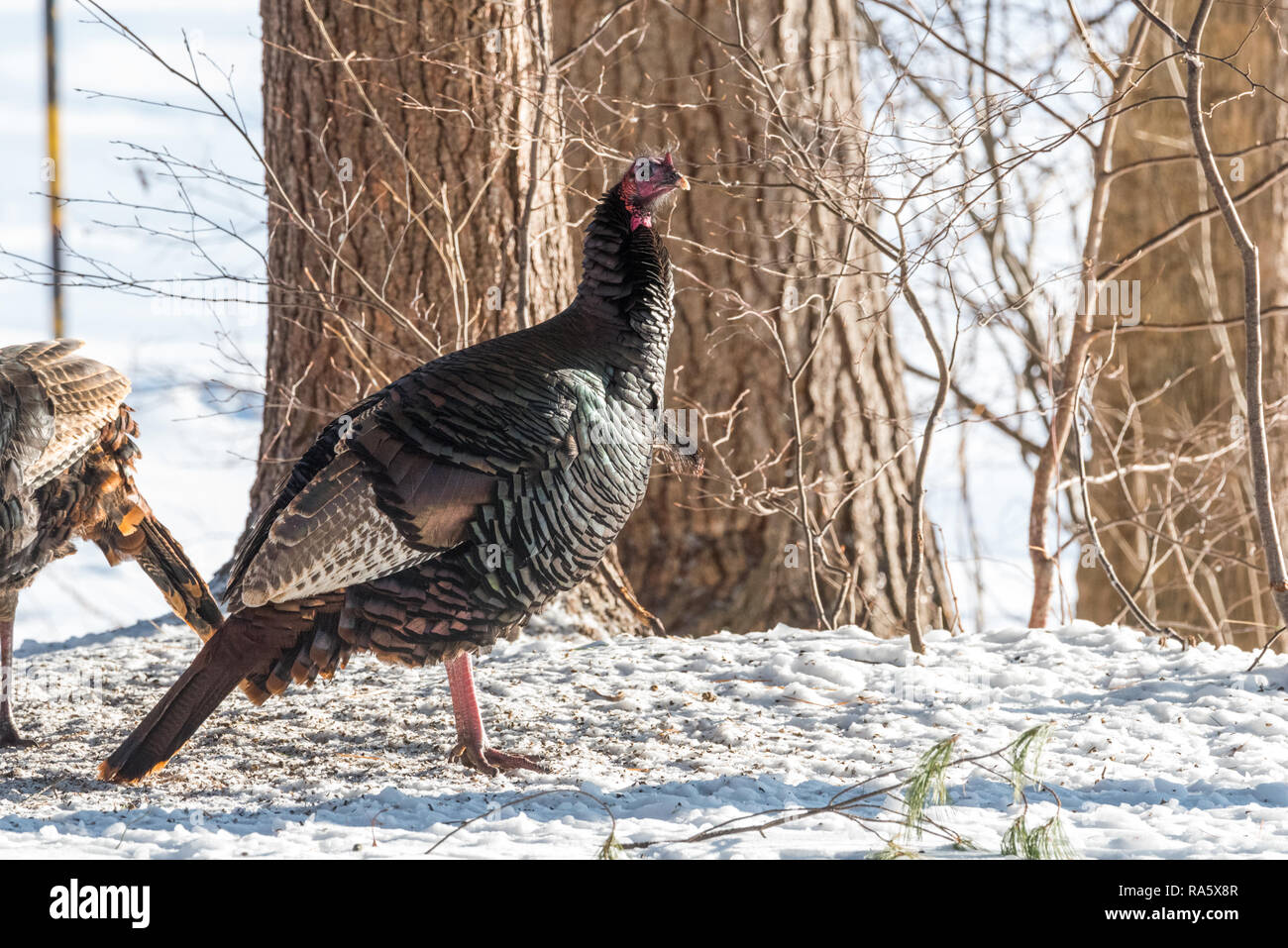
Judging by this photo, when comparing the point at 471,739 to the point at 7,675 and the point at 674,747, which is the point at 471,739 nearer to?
the point at 674,747

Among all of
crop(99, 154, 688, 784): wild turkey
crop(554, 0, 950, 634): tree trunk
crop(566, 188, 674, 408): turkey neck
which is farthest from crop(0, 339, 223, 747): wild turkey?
crop(554, 0, 950, 634): tree trunk

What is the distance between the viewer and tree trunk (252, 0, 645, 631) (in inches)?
211

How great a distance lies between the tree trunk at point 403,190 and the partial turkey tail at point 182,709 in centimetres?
186

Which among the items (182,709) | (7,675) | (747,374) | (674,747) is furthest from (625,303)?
(7,675)

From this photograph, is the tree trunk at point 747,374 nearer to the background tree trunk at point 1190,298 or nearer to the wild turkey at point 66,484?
the wild turkey at point 66,484

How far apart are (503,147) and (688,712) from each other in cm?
254

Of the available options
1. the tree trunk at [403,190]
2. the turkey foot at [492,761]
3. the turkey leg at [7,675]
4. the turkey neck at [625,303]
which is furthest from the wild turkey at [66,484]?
the turkey neck at [625,303]

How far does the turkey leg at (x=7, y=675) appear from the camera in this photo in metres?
4.28

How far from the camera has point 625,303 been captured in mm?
3953

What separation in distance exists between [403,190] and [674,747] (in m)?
2.75

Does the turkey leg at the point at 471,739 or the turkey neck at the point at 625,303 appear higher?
the turkey neck at the point at 625,303

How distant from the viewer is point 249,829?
126 inches

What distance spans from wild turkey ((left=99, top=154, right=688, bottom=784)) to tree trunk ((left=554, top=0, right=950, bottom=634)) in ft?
7.38
